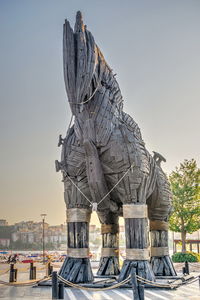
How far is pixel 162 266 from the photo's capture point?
13.1m

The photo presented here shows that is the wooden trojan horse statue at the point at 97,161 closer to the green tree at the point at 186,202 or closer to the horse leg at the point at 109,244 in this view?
the horse leg at the point at 109,244

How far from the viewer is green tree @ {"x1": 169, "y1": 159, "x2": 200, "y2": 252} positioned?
82.7ft

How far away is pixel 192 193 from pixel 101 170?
53.1 feet

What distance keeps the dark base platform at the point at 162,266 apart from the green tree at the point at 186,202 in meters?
12.0

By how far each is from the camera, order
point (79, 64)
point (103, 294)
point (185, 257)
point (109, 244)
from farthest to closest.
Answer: point (185, 257) → point (109, 244) → point (79, 64) → point (103, 294)

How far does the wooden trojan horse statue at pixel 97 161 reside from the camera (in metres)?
10.1

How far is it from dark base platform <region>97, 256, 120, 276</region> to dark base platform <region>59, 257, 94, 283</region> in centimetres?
219

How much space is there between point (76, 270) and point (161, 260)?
384cm

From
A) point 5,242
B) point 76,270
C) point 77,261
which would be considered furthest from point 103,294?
point 5,242

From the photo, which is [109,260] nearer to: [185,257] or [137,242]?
[137,242]

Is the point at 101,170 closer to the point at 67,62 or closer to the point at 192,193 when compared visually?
the point at 67,62

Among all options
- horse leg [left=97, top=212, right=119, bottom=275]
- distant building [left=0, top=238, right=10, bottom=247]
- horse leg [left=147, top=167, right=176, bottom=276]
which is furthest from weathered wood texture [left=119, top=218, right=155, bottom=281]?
distant building [left=0, top=238, right=10, bottom=247]

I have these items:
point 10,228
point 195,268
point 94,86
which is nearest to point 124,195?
point 94,86

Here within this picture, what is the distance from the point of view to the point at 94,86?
34.2ft
